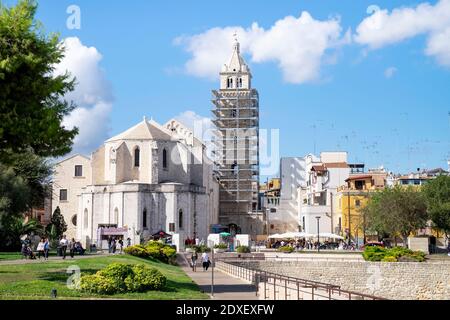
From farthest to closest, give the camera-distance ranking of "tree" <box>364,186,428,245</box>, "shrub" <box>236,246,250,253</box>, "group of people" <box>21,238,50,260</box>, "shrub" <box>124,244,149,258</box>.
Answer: "tree" <box>364,186,428,245</box> → "shrub" <box>236,246,250,253</box> → "shrub" <box>124,244,149,258</box> → "group of people" <box>21,238,50,260</box>

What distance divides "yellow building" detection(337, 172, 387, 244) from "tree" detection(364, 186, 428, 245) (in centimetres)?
1057

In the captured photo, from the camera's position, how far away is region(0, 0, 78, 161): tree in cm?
2398

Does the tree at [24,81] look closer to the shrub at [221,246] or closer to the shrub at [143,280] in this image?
the shrub at [143,280]

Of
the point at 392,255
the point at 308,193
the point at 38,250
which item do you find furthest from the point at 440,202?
the point at 308,193

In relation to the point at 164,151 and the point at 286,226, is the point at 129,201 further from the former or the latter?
the point at 286,226

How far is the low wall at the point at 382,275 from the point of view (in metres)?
46.3

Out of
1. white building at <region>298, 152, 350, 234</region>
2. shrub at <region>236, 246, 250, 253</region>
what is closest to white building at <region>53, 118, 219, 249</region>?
white building at <region>298, 152, 350, 234</region>

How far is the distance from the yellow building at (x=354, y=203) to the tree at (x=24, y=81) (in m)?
53.8

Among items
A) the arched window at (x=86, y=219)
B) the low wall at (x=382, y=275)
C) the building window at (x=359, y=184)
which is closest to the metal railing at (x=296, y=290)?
the low wall at (x=382, y=275)

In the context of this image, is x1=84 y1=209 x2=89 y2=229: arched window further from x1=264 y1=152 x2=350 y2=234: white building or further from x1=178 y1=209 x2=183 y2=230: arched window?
x1=264 y1=152 x2=350 y2=234: white building

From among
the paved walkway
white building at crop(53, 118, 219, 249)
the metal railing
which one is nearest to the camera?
the metal railing

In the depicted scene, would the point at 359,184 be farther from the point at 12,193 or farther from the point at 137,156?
the point at 12,193

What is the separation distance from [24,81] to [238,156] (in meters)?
80.1
